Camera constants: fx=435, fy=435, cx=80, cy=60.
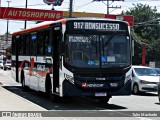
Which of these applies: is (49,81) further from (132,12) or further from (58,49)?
(132,12)

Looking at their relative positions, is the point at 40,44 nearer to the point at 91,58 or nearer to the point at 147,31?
the point at 91,58

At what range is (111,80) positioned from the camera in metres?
15.2

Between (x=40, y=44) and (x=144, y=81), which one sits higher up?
(x=40, y=44)

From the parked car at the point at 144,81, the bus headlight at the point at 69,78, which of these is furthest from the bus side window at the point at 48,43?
the parked car at the point at 144,81

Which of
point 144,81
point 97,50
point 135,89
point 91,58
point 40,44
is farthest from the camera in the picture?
point 135,89

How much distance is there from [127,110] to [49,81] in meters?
3.72

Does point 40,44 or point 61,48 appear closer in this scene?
point 61,48

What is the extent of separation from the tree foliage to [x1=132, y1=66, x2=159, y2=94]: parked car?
56.8m

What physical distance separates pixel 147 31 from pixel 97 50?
71929mm

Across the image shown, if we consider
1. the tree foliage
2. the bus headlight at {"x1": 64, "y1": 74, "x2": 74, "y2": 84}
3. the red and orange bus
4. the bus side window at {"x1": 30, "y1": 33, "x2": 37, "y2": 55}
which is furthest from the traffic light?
the tree foliage

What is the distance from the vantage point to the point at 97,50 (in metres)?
15.3

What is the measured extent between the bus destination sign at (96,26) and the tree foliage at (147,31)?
214 feet

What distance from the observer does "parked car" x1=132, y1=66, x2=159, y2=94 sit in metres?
22.6

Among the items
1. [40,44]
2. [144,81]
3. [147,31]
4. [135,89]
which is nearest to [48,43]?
[40,44]
